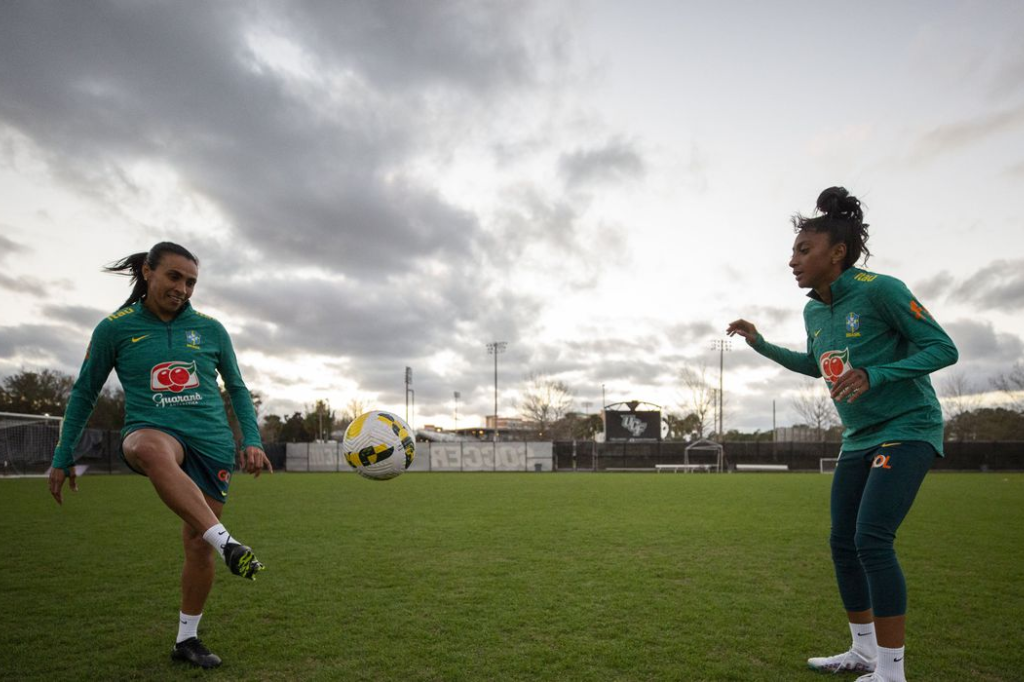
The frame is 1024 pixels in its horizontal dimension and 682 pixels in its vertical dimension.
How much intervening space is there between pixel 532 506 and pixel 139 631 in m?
10.0

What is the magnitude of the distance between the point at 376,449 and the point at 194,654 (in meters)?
1.88

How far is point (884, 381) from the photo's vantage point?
315 centimetres

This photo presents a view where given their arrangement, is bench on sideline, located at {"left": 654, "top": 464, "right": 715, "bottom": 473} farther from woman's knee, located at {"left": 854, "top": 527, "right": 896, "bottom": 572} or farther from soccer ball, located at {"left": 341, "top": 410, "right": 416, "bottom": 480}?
woman's knee, located at {"left": 854, "top": 527, "right": 896, "bottom": 572}

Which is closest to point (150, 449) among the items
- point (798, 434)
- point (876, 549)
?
point (876, 549)

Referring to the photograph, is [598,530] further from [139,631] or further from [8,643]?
[8,643]

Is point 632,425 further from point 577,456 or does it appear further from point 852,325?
point 852,325

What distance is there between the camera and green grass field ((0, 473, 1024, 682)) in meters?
3.91

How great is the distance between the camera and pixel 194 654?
3953 mm

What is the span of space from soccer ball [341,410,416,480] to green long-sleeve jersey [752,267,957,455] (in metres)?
3.19

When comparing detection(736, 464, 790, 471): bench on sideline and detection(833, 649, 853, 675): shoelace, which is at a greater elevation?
detection(833, 649, 853, 675): shoelace

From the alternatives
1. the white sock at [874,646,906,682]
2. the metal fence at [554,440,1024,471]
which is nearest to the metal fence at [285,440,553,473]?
the metal fence at [554,440,1024,471]

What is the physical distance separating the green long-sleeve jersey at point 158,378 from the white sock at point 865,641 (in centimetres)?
394

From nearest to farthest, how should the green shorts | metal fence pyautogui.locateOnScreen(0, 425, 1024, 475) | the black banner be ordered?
the green shorts, metal fence pyautogui.locateOnScreen(0, 425, 1024, 475), the black banner

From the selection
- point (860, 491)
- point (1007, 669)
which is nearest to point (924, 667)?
point (1007, 669)
